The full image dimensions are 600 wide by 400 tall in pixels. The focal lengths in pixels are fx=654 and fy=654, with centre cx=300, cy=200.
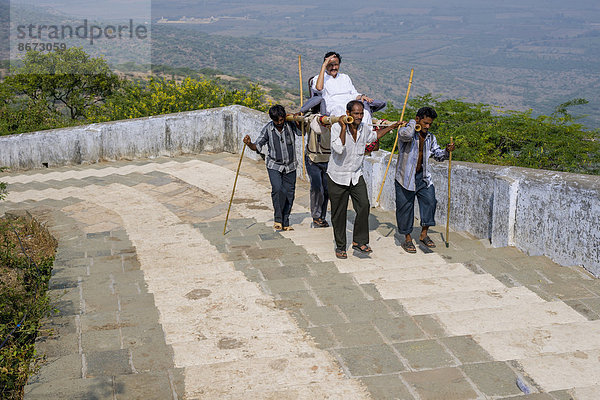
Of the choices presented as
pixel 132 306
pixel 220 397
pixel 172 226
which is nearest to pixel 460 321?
pixel 220 397

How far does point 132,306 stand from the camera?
5617mm

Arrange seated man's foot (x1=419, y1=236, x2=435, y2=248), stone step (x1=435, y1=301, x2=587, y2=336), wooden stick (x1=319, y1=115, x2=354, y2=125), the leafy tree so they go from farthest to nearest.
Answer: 1. the leafy tree
2. seated man's foot (x1=419, y1=236, x2=435, y2=248)
3. wooden stick (x1=319, y1=115, x2=354, y2=125)
4. stone step (x1=435, y1=301, x2=587, y2=336)

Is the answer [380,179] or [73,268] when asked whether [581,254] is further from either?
[73,268]

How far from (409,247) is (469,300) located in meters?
1.66

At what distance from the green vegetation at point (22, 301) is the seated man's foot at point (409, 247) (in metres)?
3.69

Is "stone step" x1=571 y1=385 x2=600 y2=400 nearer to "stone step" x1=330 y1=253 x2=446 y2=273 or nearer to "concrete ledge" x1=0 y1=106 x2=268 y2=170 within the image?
"stone step" x1=330 y1=253 x2=446 y2=273

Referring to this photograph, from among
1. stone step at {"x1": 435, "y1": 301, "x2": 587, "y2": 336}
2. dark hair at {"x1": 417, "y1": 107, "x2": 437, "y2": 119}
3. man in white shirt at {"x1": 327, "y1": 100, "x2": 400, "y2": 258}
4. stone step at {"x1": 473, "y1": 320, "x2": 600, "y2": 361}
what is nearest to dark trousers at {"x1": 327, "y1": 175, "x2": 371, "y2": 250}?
man in white shirt at {"x1": 327, "y1": 100, "x2": 400, "y2": 258}

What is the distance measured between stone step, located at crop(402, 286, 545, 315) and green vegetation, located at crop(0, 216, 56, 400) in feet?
9.64

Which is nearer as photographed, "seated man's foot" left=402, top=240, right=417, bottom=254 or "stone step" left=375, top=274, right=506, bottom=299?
"stone step" left=375, top=274, right=506, bottom=299

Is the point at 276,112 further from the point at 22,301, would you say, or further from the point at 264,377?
the point at 264,377

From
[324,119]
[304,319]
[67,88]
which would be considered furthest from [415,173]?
[67,88]

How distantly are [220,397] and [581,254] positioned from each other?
3.89m

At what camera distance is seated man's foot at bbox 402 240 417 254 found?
710 cm

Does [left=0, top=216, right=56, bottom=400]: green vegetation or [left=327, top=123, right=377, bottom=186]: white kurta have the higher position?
[left=327, top=123, right=377, bottom=186]: white kurta
